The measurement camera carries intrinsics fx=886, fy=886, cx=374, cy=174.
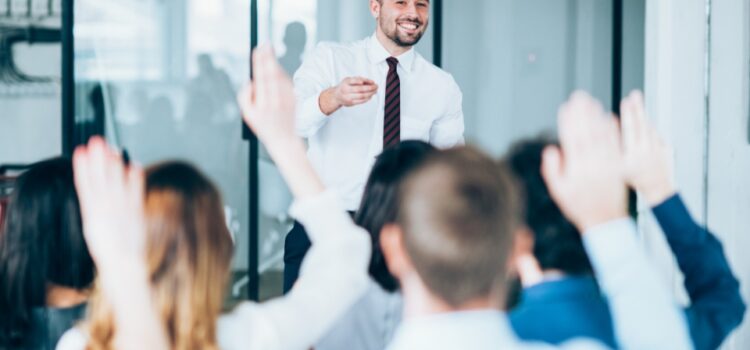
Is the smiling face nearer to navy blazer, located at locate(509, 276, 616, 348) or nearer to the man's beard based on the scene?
the man's beard

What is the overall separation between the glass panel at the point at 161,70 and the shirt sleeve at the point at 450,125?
5.63ft

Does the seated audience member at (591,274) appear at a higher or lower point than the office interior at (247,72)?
lower

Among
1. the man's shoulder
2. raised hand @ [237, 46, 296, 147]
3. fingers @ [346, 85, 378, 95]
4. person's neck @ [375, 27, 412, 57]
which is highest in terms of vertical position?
person's neck @ [375, 27, 412, 57]

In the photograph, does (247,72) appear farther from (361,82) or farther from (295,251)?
(361,82)

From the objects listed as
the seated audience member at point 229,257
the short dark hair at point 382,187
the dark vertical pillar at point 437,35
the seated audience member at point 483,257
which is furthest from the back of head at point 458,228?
the dark vertical pillar at point 437,35

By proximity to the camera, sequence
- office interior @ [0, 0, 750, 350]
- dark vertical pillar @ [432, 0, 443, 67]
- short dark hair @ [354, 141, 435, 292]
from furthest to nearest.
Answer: dark vertical pillar @ [432, 0, 443, 67]
office interior @ [0, 0, 750, 350]
short dark hair @ [354, 141, 435, 292]

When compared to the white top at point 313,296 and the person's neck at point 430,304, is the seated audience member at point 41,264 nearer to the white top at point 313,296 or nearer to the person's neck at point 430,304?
the white top at point 313,296

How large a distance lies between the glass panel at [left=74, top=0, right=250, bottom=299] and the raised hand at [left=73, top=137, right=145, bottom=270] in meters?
3.98

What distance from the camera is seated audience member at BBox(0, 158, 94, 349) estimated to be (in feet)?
6.16

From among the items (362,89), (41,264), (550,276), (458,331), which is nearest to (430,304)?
(458,331)

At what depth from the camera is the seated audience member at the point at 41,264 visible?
6.16 ft

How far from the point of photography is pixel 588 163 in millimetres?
1149

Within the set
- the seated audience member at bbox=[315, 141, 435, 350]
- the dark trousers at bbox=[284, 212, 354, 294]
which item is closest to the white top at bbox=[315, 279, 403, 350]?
the seated audience member at bbox=[315, 141, 435, 350]

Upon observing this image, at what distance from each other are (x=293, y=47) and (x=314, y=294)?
3784 mm
